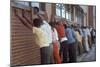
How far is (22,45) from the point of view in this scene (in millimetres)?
2229

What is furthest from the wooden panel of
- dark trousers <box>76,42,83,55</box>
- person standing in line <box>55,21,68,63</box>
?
dark trousers <box>76,42,83,55</box>

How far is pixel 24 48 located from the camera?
2.24 metres

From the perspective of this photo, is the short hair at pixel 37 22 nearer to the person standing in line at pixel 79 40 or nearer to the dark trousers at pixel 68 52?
the dark trousers at pixel 68 52

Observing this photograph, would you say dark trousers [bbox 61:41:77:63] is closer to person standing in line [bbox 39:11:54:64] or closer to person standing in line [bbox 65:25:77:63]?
person standing in line [bbox 65:25:77:63]

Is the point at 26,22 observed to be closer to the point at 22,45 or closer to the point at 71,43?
the point at 22,45

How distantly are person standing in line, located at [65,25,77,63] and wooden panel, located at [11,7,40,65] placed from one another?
1.33 ft

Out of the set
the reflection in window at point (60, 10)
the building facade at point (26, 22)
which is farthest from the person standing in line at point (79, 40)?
the reflection in window at point (60, 10)

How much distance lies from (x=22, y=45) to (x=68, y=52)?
58 centimetres

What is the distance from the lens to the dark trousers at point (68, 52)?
2400mm

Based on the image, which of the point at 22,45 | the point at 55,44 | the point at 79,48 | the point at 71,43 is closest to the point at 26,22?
the point at 22,45

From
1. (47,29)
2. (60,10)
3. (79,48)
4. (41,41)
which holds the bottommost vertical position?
(79,48)

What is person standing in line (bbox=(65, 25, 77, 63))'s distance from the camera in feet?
7.95
